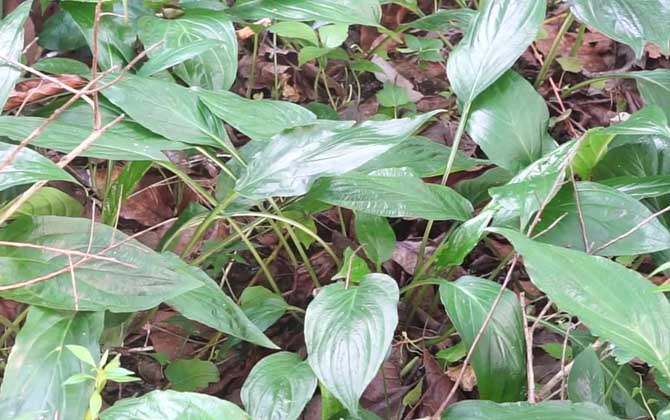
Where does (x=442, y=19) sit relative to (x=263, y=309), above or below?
above

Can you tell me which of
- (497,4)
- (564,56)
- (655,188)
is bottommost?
(564,56)

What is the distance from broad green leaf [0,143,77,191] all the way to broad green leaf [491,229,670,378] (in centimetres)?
45

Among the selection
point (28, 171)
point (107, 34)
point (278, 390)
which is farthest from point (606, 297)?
point (107, 34)

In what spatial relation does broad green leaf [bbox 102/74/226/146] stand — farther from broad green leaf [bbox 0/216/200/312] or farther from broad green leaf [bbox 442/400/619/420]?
broad green leaf [bbox 442/400/619/420]

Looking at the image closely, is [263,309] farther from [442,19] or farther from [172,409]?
[442,19]

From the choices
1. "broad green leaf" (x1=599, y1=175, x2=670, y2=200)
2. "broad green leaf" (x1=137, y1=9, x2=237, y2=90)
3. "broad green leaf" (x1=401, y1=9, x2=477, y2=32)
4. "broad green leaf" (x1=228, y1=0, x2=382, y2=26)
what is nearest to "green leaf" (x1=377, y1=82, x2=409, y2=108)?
"broad green leaf" (x1=401, y1=9, x2=477, y2=32)

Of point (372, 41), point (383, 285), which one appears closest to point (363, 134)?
point (383, 285)

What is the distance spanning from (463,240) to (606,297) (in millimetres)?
266

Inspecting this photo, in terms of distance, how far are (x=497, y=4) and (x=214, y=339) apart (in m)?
0.64

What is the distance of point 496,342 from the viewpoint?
0.79 meters

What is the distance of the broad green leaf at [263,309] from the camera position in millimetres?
935

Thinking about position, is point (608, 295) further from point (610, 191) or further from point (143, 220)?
point (143, 220)

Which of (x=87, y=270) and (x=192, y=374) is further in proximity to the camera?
(x=192, y=374)

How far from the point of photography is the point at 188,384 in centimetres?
97
